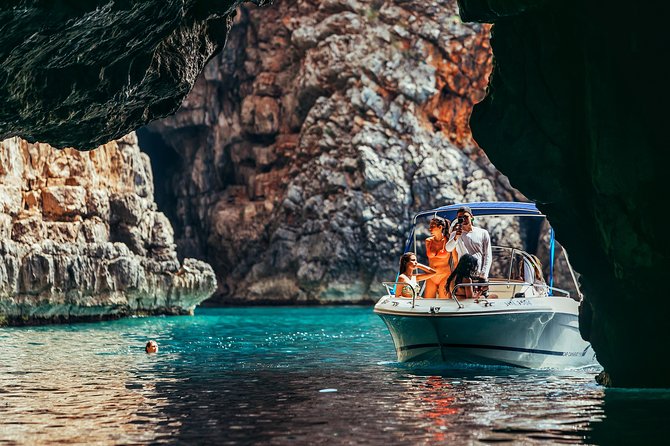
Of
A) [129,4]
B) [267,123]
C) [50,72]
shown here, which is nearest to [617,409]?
[129,4]

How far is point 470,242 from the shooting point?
1792cm

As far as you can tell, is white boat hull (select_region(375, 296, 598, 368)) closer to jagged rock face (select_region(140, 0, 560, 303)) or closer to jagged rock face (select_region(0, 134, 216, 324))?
jagged rock face (select_region(0, 134, 216, 324))

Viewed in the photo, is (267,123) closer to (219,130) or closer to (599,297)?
(219,130)

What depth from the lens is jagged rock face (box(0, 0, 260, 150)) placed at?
11.3 metres

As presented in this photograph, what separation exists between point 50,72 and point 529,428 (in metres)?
8.59

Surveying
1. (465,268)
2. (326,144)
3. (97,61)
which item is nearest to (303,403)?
(97,61)

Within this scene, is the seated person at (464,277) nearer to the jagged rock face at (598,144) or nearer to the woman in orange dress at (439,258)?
the woman in orange dress at (439,258)

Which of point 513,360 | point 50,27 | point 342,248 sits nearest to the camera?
point 50,27

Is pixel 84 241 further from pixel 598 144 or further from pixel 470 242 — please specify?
pixel 598 144

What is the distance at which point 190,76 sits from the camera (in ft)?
53.6

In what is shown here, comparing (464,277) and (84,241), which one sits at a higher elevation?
(84,241)

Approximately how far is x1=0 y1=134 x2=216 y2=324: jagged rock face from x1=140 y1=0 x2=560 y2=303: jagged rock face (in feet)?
45.6

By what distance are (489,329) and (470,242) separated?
175cm

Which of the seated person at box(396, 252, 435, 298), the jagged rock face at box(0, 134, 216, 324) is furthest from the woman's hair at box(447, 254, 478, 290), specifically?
the jagged rock face at box(0, 134, 216, 324)
